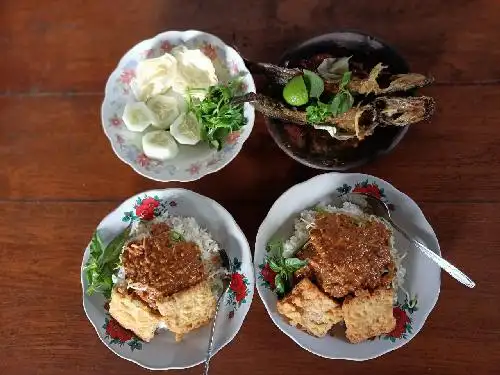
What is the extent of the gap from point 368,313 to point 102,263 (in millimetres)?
644

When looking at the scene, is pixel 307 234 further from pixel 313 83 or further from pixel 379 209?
pixel 313 83

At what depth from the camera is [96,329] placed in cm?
141

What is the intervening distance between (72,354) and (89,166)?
1.62ft

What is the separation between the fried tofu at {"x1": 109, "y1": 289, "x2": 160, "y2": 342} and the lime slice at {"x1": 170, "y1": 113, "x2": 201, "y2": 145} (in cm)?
39

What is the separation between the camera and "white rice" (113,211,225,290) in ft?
4.66

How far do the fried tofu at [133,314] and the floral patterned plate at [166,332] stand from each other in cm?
3

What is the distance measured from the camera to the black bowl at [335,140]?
4.57ft

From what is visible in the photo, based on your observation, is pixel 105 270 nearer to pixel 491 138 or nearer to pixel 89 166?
pixel 89 166

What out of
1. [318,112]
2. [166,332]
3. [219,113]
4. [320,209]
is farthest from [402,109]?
[166,332]

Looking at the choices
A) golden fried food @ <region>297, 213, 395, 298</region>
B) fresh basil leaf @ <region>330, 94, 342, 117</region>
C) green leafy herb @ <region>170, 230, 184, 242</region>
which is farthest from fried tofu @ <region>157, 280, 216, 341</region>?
fresh basil leaf @ <region>330, 94, 342, 117</region>

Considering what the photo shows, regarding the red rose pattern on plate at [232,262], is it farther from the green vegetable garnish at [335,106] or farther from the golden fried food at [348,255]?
the green vegetable garnish at [335,106]

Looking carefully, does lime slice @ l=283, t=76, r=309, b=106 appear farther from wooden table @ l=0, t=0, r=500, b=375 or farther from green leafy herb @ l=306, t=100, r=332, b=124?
wooden table @ l=0, t=0, r=500, b=375

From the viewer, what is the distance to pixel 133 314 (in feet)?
4.50

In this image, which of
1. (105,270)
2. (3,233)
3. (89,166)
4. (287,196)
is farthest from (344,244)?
(3,233)
